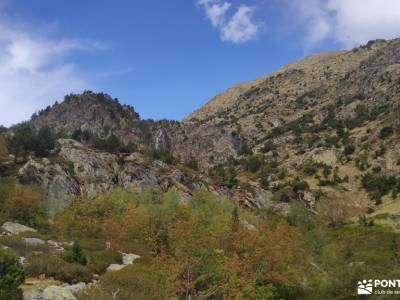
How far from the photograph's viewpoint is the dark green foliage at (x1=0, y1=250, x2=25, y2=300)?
20.8 meters

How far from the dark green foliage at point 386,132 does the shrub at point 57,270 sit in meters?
133

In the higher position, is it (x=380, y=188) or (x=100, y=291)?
(x=380, y=188)

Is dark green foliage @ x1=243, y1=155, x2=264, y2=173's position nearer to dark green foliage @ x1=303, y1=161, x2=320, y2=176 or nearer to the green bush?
dark green foliage @ x1=303, y1=161, x2=320, y2=176

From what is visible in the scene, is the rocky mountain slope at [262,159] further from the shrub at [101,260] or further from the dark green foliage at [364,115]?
the shrub at [101,260]

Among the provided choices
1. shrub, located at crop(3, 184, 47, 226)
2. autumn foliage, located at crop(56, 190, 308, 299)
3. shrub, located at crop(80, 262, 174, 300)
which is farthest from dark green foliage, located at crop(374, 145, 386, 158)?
shrub, located at crop(80, 262, 174, 300)

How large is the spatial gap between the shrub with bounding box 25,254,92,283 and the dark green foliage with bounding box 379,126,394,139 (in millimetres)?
132918

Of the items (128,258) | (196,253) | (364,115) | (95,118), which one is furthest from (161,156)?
(196,253)

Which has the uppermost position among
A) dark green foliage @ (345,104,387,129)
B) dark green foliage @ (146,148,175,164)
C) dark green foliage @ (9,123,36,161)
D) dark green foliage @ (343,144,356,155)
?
dark green foliage @ (345,104,387,129)

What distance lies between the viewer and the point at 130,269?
102ft

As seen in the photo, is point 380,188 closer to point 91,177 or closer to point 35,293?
point 91,177

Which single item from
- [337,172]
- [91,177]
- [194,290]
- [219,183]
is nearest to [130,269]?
[194,290]

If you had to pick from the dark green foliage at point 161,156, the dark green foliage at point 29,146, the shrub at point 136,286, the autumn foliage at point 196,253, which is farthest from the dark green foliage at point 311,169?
the shrub at point 136,286

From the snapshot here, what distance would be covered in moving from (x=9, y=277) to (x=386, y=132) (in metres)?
141

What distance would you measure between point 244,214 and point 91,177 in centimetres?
3489
